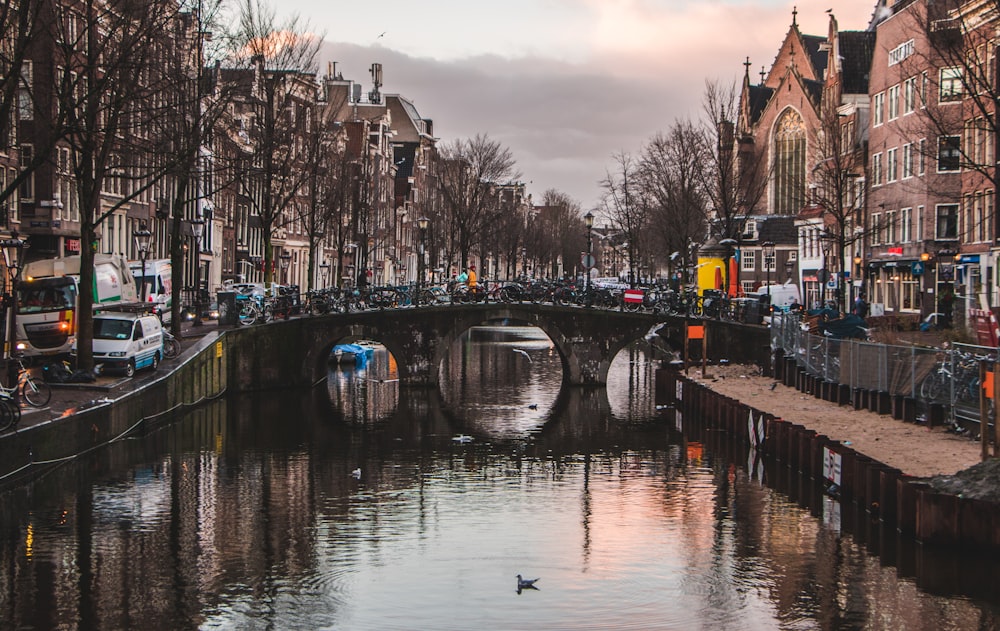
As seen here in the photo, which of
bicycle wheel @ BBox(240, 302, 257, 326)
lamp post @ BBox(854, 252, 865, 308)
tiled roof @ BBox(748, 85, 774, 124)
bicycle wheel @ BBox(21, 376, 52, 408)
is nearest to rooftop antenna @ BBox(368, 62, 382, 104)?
tiled roof @ BBox(748, 85, 774, 124)

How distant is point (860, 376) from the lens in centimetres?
4334

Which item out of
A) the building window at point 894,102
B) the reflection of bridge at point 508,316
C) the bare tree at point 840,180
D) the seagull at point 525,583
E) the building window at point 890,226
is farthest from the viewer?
the building window at point 890,226

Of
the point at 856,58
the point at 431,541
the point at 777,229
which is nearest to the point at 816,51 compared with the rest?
the point at 777,229

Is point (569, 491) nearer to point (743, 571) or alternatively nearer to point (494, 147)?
point (743, 571)

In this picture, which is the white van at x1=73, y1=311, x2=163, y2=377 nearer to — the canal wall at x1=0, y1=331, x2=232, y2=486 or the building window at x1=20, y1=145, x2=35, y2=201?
the canal wall at x1=0, y1=331, x2=232, y2=486

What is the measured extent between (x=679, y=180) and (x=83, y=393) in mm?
55518

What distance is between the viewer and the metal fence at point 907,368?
115 ft

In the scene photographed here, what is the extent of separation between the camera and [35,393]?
35.4m

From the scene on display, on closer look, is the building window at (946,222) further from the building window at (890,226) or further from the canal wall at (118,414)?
the canal wall at (118,414)

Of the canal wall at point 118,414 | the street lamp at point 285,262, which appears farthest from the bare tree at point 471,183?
the canal wall at point 118,414

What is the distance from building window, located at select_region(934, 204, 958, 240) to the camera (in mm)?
68938

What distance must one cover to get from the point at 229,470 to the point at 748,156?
85377 mm

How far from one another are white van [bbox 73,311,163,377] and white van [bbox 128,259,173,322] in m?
13.3

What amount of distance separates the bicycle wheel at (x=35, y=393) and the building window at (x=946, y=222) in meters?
48.1
